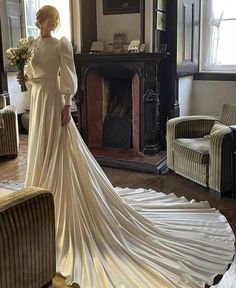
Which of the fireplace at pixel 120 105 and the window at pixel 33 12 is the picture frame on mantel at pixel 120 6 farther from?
the window at pixel 33 12

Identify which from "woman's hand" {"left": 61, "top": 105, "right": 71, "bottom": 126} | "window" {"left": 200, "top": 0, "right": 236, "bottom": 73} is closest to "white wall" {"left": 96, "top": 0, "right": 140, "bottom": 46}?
"window" {"left": 200, "top": 0, "right": 236, "bottom": 73}

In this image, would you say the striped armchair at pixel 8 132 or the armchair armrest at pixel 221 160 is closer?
the armchair armrest at pixel 221 160

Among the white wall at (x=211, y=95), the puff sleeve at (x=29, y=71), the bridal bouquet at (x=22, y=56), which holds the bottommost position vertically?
the white wall at (x=211, y=95)

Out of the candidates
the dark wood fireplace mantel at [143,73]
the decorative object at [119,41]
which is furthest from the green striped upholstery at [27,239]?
the decorative object at [119,41]

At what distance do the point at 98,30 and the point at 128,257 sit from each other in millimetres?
3212

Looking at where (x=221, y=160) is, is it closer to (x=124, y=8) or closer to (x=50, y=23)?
(x=50, y=23)

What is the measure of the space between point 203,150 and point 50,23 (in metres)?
1.68

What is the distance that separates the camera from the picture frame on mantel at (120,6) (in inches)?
172

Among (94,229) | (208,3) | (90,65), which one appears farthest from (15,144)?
(208,3)

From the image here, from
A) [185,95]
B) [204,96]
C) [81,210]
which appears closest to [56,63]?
[81,210]

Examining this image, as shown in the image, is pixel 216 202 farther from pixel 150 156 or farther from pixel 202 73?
pixel 202 73

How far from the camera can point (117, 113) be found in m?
4.73

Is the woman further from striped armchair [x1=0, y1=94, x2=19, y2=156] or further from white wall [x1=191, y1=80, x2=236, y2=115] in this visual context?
white wall [x1=191, y1=80, x2=236, y2=115]

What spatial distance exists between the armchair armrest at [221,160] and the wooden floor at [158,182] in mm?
125
